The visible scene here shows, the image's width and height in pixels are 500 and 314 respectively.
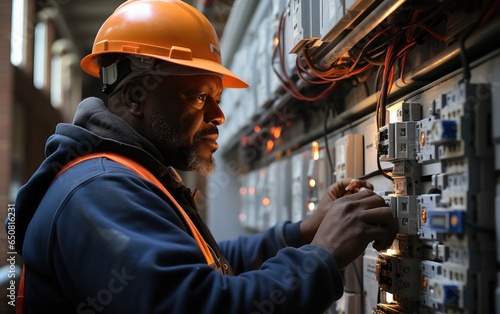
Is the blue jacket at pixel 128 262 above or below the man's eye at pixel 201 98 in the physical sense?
below

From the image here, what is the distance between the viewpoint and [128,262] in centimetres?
132

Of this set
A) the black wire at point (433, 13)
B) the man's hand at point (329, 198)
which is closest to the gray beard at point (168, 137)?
the man's hand at point (329, 198)

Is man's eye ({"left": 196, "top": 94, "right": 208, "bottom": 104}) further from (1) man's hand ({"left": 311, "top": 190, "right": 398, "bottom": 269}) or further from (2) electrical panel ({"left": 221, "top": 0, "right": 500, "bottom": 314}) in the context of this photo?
(1) man's hand ({"left": 311, "top": 190, "right": 398, "bottom": 269})

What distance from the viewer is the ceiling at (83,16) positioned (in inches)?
227

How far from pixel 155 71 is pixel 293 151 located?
6.40ft

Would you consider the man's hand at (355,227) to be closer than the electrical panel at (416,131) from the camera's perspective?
No

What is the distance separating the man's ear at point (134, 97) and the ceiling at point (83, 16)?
345 cm

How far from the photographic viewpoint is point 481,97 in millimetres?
1281

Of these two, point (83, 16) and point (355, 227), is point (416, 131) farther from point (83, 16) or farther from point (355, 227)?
point (83, 16)

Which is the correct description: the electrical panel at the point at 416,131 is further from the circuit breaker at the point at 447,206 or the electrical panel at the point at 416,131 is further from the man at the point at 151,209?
→ the man at the point at 151,209

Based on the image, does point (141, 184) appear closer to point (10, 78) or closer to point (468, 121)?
point (468, 121)

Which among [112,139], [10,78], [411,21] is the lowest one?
[112,139]

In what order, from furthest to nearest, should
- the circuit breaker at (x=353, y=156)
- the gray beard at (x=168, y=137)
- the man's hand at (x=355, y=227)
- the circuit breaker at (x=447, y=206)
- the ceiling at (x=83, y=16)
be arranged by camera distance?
the ceiling at (x=83, y=16) → the circuit breaker at (x=353, y=156) → the gray beard at (x=168, y=137) → the man's hand at (x=355, y=227) → the circuit breaker at (x=447, y=206)

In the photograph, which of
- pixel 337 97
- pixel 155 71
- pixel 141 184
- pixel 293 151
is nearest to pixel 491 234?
pixel 141 184
